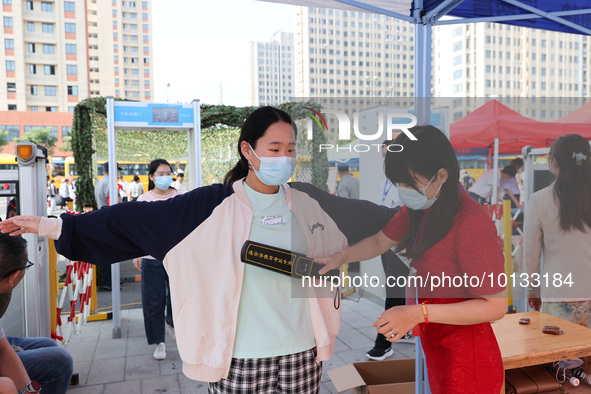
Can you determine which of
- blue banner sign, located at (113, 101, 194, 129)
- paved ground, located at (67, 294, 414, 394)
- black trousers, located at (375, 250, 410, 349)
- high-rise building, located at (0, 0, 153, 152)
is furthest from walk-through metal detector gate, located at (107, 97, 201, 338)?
high-rise building, located at (0, 0, 153, 152)

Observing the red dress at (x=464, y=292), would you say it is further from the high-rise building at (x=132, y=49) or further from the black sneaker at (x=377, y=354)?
the high-rise building at (x=132, y=49)

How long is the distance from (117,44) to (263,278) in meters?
92.5

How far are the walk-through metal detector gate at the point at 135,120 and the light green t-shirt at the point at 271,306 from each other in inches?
131

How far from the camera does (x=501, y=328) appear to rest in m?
2.38

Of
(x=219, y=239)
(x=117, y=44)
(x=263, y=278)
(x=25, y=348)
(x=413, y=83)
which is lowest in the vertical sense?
(x=25, y=348)

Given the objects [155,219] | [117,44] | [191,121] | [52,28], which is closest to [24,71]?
[52,28]

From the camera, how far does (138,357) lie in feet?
12.5

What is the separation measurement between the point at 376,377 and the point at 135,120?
3350mm

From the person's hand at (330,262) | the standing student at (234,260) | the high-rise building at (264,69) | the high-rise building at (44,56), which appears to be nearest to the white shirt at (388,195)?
the standing student at (234,260)

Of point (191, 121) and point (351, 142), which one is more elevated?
point (191, 121)

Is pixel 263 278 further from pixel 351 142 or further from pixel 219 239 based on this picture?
pixel 351 142

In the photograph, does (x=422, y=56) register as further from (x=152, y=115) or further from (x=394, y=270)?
(x=152, y=115)

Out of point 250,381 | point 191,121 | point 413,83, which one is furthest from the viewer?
point 191,121

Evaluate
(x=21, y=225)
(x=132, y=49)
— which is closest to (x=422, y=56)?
(x=21, y=225)
